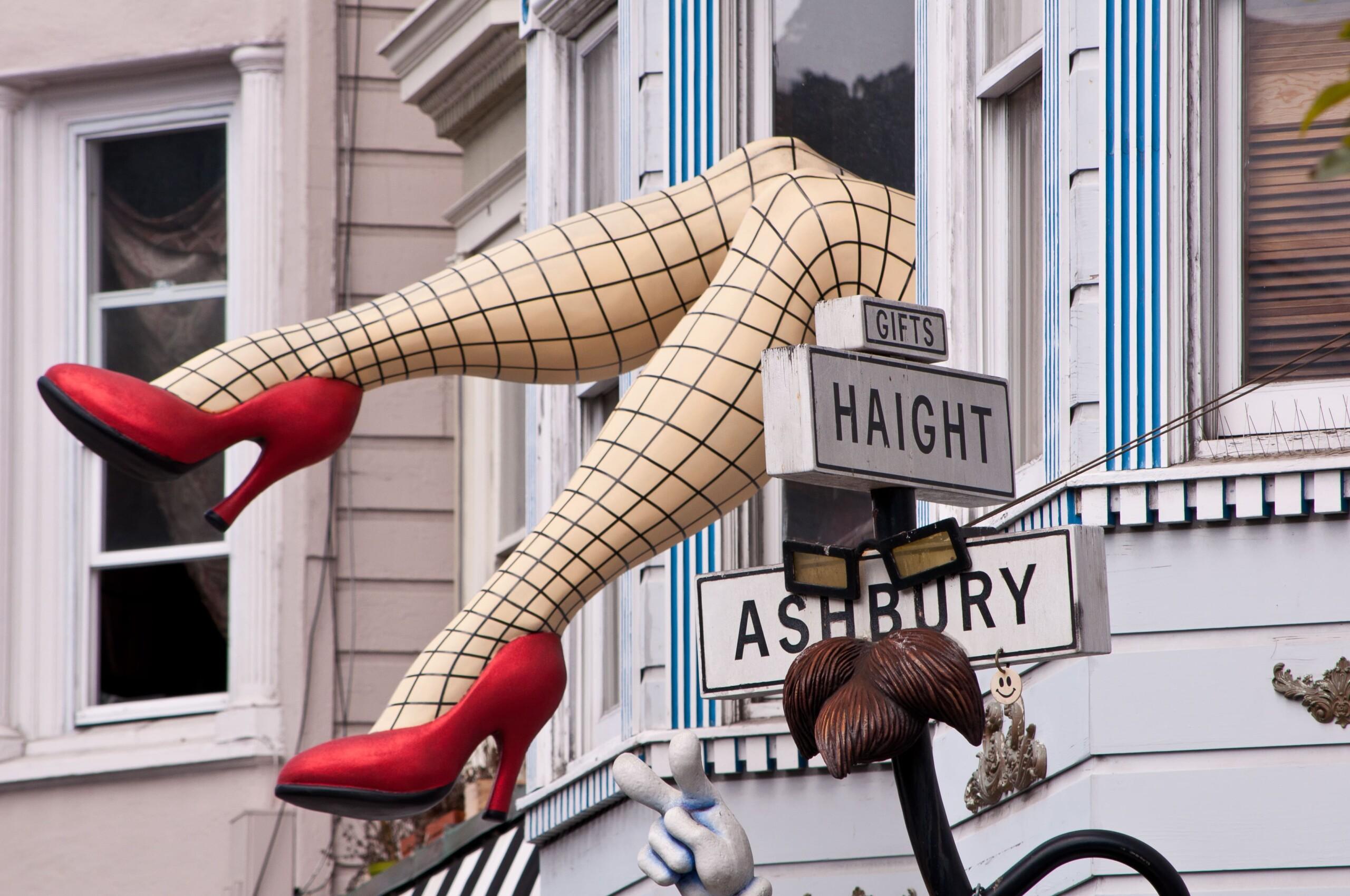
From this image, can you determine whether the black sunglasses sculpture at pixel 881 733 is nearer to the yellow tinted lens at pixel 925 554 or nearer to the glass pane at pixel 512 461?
the yellow tinted lens at pixel 925 554

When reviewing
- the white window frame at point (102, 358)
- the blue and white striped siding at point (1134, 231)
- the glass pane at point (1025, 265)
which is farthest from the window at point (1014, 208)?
the white window frame at point (102, 358)

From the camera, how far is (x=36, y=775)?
36.0 feet

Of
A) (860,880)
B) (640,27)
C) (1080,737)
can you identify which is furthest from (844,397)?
(640,27)

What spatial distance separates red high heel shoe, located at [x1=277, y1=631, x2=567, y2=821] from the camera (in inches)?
188

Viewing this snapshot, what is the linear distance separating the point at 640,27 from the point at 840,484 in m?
4.05

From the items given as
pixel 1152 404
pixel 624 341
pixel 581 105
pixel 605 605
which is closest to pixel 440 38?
pixel 581 105

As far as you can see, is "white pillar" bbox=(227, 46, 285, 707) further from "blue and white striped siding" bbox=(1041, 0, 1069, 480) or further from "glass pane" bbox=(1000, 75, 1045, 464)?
"blue and white striped siding" bbox=(1041, 0, 1069, 480)

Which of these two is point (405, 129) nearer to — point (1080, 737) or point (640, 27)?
point (640, 27)

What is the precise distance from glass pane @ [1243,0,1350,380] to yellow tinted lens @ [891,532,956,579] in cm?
155

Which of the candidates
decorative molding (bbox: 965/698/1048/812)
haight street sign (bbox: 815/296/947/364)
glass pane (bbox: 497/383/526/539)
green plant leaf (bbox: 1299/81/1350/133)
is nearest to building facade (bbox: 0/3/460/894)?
glass pane (bbox: 497/383/526/539)

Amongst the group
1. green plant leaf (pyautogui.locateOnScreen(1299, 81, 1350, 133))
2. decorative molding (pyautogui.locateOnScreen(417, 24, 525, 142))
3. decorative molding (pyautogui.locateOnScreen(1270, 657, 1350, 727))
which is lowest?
decorative molding (pyautogui.locateOnScreen(1270, 657, 1350, 727))

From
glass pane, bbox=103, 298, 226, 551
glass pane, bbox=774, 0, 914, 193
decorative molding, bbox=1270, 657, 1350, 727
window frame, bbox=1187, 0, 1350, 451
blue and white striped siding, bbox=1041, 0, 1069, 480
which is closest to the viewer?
decorative molding, bbox=1270, 657, 1350, 727

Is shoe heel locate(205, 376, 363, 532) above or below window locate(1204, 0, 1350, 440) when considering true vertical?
below

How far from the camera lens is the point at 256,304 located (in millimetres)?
11141
